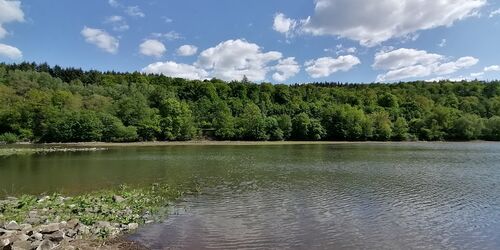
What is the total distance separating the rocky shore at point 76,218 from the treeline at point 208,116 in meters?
97.7

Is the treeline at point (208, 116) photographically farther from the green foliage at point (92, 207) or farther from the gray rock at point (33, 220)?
the gray rock at point (33, 220)

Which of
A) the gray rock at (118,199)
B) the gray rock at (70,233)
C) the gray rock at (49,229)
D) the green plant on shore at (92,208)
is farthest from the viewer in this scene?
the gray rock at (118,199)

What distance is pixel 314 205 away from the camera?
80.0ft

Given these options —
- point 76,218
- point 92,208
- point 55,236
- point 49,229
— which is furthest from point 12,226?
point 92,208

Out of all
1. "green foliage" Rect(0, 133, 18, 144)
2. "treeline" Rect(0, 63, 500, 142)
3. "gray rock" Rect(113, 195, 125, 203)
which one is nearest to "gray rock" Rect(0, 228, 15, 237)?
"gray rock" Rect(113, 195, 125, 203)

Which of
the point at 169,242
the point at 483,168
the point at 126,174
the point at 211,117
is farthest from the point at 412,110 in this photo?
the point at 169,242

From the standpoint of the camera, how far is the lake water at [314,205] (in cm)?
1717

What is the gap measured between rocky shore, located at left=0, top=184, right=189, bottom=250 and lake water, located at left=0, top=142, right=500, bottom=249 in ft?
4.72

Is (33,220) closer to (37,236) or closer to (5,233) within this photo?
(5,233)

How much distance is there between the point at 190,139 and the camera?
13475 centimetres

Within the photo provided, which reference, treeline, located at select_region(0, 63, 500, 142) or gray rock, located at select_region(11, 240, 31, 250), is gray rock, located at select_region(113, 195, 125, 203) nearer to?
gray rock, located at select_region(11, 240, 31, 250)

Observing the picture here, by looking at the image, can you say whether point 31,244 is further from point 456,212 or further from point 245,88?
point 245,88

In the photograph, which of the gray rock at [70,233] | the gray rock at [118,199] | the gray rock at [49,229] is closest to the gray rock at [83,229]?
the gray rock at [70,233]

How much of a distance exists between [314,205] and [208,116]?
13070 cm
